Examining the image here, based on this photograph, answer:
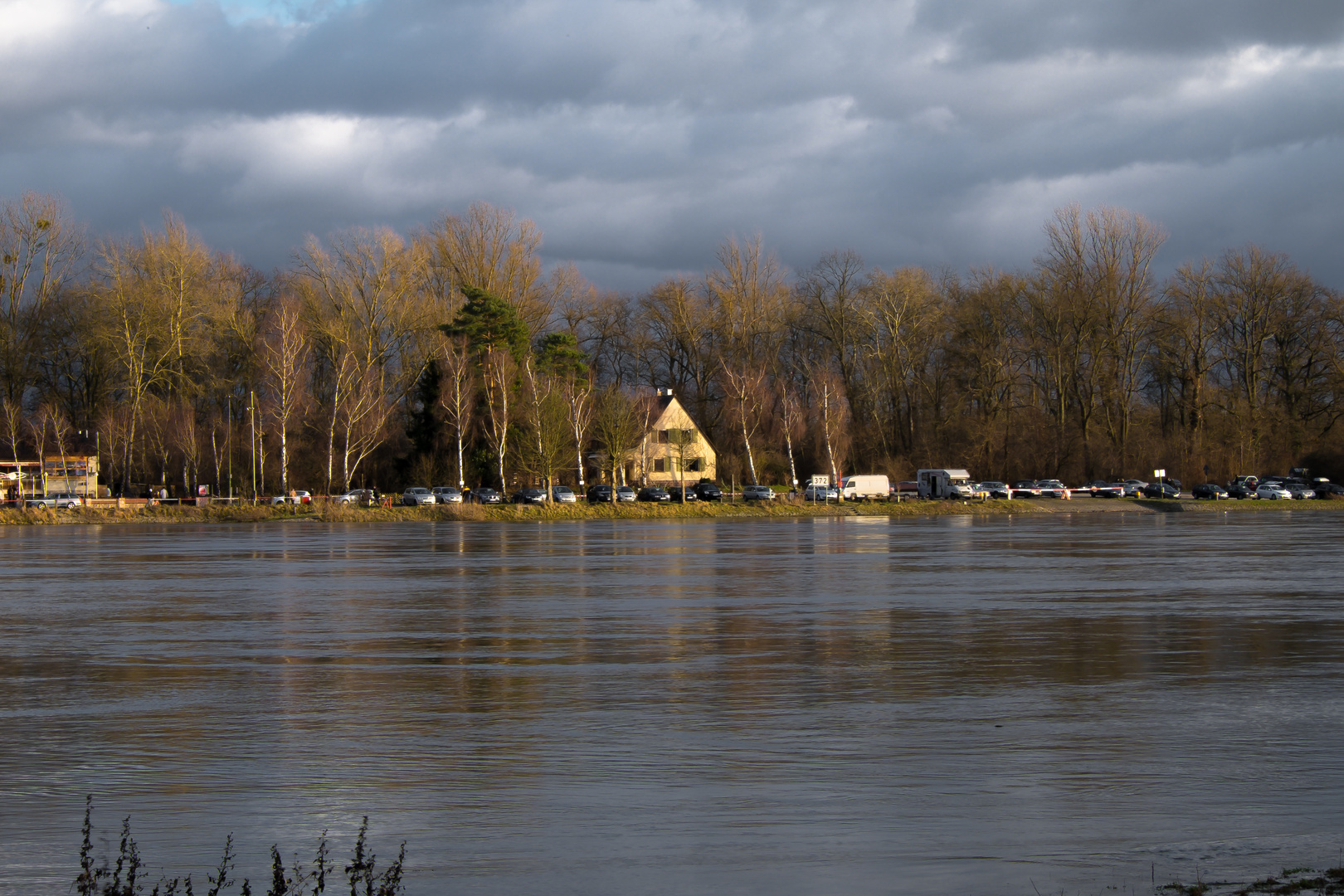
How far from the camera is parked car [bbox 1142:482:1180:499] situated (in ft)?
279

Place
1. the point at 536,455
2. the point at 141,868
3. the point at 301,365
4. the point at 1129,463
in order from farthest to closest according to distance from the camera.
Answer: the point at 1129,463 < the point at 301,365 < the point at 536,455 < the point at 141,868

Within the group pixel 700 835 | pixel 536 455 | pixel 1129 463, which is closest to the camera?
pixel 700 835

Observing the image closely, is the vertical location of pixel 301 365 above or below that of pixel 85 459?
above

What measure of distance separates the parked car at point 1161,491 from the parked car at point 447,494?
161 feet

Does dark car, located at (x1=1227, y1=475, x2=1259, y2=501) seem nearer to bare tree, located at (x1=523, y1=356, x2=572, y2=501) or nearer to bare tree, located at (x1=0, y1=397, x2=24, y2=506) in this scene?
bare tree, located at (x1=523, y1=356, x2=572, y2=501)

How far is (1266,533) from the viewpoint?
49406 mm

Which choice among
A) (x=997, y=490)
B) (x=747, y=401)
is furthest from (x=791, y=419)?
(x=997, y=490)

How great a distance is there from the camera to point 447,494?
77.9 metres

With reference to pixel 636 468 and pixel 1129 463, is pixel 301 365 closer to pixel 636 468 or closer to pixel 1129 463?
pixel 636 468

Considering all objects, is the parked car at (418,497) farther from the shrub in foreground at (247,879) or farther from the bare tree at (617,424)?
the shrub in foreground at (247,879)

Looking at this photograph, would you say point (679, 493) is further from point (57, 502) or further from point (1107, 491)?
point (57, 502)

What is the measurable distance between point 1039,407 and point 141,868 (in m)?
95.5

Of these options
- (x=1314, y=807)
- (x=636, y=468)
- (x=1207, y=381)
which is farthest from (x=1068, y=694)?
(x=1207, y=381)

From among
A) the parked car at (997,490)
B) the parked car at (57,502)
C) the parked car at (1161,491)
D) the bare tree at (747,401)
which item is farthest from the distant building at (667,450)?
the parked car at (57,502)
